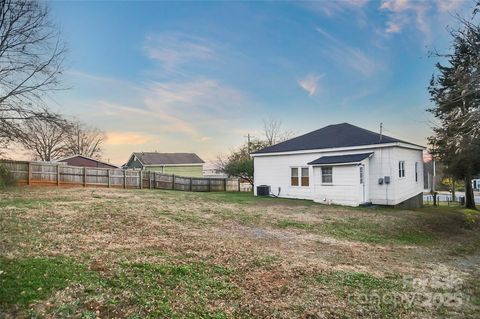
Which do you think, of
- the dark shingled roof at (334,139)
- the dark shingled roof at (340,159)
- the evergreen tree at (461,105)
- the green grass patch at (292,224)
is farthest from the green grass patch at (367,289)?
the dark shingled roof at (334,139)

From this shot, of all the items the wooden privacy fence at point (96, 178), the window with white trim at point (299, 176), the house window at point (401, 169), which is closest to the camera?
the wooden privacy fence at point (96, 178)

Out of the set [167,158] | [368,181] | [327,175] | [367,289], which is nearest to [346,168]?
[327,175]

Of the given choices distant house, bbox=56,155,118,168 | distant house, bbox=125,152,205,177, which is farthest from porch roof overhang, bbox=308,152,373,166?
distant house, bbox=125,152,205,177

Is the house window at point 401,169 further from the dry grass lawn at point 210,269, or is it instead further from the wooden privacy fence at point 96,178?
the wooden privacy fence at point 96,178

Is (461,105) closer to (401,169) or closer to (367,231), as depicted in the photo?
(401,169)

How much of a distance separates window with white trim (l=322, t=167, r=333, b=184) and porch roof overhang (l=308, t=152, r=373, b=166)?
479 mm

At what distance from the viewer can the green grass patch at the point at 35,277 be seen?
3.88 meters

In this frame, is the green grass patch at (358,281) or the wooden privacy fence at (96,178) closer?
the green grass patch at (358,281)

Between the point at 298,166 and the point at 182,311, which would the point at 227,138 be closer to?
the point at 298,166

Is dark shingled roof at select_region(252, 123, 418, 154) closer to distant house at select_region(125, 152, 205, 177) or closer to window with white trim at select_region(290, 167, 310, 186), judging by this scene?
window with white trim at select_region(290, 167, 310, 186)

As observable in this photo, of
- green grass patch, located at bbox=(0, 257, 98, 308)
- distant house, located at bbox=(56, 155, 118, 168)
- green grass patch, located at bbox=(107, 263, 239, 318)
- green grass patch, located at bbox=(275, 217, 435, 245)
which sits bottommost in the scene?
green grass patch, located at bbox=(275, 217, 435, 245)

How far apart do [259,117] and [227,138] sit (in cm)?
549

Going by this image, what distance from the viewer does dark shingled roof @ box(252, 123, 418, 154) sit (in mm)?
19109

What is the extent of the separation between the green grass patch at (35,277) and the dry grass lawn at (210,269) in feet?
0.05
